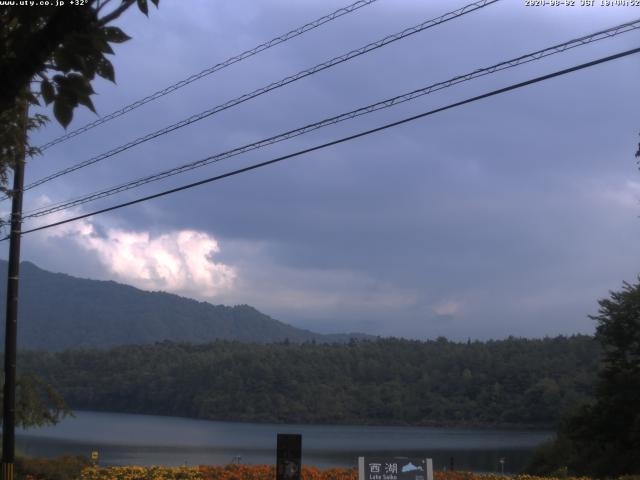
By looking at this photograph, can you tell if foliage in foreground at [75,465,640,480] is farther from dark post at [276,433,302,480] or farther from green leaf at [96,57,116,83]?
green leaf at [96,57,116,83]

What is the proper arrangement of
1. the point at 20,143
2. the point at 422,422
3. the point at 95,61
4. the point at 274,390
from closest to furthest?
the point at 95,61 → the point at 20,143 → the point at 422,422 → the point at 274,390

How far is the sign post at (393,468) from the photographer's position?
42.4 feet

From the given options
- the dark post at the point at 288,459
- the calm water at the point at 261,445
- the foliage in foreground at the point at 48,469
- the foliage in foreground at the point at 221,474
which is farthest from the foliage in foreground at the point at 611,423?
the dark post at the point at 288,459

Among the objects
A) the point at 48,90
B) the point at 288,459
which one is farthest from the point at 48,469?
the point at 48,90

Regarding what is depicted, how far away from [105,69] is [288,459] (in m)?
9.55

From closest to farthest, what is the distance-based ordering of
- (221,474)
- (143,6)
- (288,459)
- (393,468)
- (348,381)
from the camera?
1. (143,6)
2. (288,459)
3. (393,468)
4. (221,474)
5. (348,381)

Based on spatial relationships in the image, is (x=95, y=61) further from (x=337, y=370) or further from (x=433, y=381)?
(x=337, y=370)

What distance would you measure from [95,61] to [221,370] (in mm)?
83417

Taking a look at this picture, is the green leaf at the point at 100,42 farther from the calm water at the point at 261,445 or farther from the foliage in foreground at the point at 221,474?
the calm water at the point at 261,445

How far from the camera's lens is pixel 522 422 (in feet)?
191

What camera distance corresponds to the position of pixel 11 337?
1747cm

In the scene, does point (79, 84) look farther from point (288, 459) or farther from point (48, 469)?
point (48, 469)

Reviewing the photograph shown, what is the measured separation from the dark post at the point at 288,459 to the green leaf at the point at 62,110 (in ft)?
30.8

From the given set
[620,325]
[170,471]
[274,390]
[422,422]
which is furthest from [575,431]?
[274,390]
